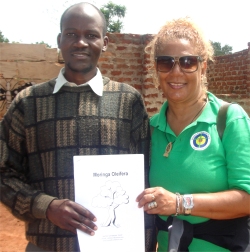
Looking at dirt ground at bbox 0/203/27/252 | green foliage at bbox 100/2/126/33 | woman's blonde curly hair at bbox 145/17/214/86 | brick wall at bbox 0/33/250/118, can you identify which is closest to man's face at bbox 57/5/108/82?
woman's blonde curly hair at bbox 145/17/214/86

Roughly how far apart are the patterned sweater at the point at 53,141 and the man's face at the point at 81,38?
0.42 ft

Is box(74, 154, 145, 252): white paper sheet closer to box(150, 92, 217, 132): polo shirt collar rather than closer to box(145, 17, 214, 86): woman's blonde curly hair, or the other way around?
box(150, 92, 217, 132): polo shirt collar

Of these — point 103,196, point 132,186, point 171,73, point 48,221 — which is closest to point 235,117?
point 171,73

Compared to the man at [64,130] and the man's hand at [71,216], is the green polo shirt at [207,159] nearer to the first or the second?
the man at [64,130]

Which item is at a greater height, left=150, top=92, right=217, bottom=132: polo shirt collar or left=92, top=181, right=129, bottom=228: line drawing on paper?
left=150, top=92, right=217, bottom=132: polo shirt collar

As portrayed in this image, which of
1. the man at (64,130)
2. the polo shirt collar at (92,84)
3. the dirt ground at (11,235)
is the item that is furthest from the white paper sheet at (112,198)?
the dirt ground at (11,235)

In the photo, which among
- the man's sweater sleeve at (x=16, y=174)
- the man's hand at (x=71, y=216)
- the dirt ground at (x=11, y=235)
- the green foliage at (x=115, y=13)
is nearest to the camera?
the man's hand at (x=71, y=216)

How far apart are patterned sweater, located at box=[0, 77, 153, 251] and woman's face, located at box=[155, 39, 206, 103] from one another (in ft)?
0.77

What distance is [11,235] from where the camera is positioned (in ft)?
14.6

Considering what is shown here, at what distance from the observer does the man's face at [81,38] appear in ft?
6.30

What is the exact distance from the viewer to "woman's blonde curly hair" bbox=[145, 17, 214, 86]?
1.97 meters

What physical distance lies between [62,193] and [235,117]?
929mm

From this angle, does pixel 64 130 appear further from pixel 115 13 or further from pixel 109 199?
pixel 115 13

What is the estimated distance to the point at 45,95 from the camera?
194 centimetres
